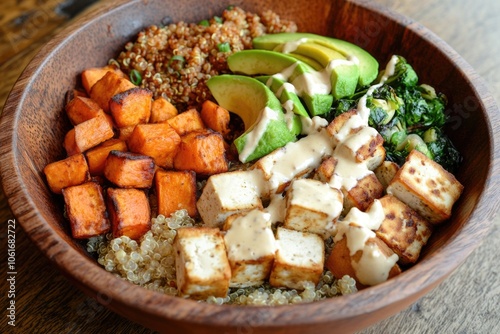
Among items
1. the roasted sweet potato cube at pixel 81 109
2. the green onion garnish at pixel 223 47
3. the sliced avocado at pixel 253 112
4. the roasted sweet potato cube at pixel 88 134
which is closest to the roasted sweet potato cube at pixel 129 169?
the roasted sweet potato cube at pixel 88 134

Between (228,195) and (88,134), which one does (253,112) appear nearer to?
(228,195)

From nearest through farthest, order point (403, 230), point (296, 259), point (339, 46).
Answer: point (296, 259)
point (403, 230)
point (339, 46)

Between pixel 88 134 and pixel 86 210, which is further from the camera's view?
pixel 88 134

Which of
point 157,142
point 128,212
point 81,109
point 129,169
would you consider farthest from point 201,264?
point 81,109

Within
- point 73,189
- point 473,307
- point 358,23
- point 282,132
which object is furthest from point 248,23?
point 473,307

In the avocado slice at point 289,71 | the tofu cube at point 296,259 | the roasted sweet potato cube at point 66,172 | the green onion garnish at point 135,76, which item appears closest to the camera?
the tofu cube at point 296,259

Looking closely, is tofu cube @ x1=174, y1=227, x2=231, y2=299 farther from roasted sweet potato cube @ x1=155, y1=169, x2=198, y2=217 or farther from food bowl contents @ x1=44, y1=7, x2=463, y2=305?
roasted sweet potato cube @ x1=155, y1=169, x2=198, y2=217

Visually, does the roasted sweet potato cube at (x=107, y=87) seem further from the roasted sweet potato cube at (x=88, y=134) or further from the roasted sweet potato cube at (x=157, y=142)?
the roasted sweet potato cube at (x=157, y=142)

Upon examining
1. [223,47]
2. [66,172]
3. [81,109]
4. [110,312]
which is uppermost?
[223,47]
